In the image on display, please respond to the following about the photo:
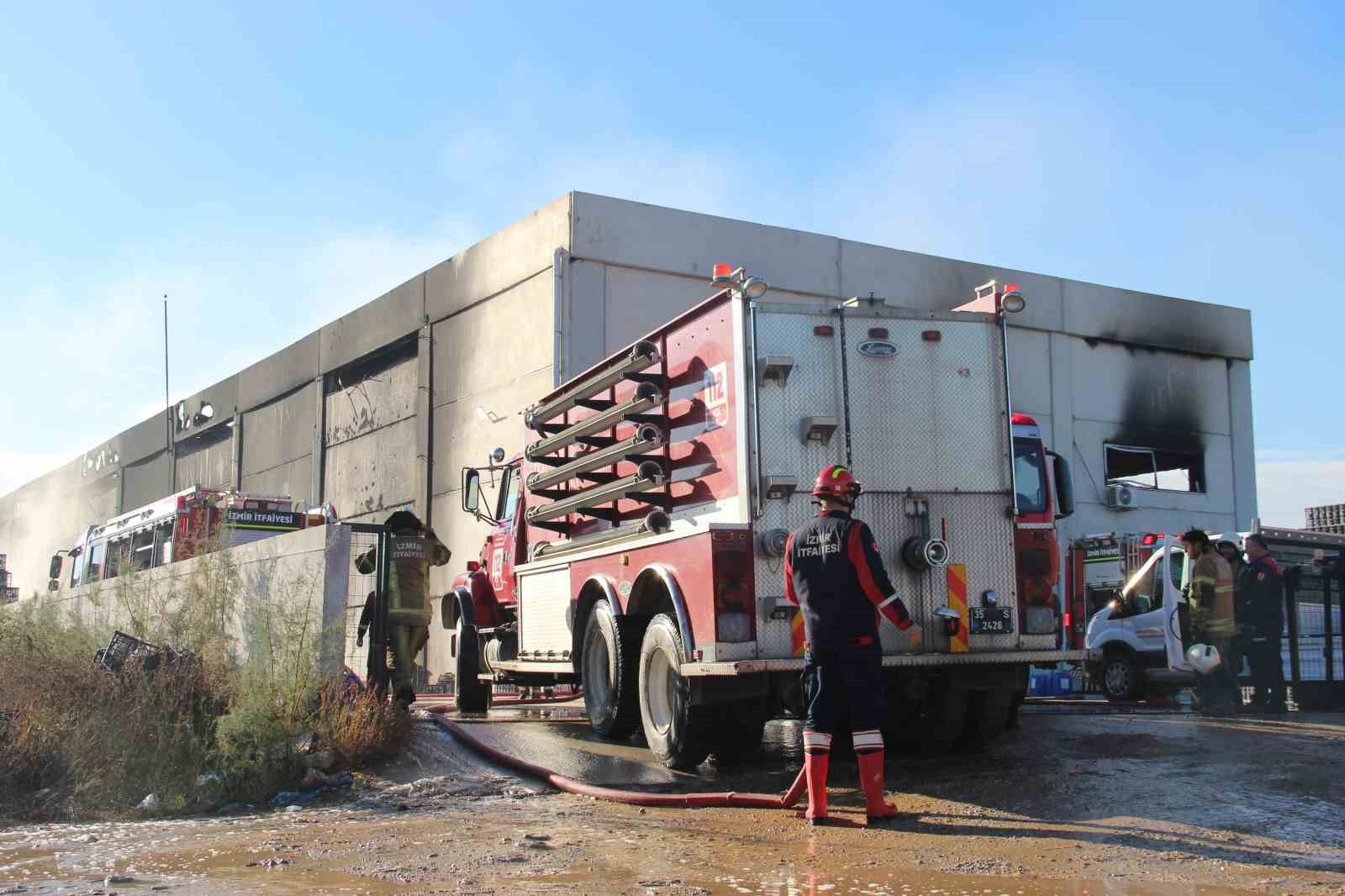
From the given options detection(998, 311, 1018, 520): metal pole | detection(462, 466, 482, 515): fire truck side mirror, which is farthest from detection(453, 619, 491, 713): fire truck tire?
detection(998, 311, 1018, 520): metal pole

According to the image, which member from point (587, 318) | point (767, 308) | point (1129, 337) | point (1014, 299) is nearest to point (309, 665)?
point (767, 308)

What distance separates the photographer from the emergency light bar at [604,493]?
9.08 meters

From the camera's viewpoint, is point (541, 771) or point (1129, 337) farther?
point (1129, 337)

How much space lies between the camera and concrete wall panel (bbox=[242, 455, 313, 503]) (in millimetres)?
31500

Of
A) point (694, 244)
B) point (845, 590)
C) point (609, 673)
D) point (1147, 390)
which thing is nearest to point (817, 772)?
point (845, 590)

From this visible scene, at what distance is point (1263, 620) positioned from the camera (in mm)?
12539

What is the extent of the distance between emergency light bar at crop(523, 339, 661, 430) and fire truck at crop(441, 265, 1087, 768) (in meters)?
0.06

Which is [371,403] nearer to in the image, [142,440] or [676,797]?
[142,440]

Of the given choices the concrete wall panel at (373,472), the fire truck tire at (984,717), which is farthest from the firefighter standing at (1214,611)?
the concrete wall panel at (373,472)

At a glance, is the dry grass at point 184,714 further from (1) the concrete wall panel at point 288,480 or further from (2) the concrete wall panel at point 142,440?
(2) the concrete wall panel at point 142,440

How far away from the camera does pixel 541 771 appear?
8219mm

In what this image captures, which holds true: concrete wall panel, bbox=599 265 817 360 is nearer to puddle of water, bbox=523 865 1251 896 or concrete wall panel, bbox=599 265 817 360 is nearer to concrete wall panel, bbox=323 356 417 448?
concrete wall panel, bbox=323 356 417 448

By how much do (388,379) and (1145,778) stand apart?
23.3m

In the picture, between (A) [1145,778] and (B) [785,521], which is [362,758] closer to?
(B) [785,521]
